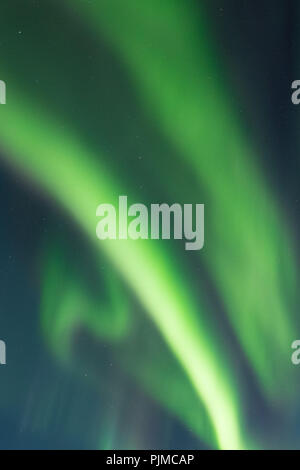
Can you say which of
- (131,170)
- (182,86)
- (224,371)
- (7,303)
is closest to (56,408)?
(7,303)

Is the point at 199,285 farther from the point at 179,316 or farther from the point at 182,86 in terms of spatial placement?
the point at 182,86

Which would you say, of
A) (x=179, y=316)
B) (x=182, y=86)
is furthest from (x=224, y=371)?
(x=182, y=86)

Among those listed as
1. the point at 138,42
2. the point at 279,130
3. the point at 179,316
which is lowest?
the point at 179,316

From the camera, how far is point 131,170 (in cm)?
106

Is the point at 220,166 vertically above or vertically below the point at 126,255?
above

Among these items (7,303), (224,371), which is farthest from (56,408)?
(224,371)

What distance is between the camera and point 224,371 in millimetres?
1082

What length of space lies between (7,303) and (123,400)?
28cm

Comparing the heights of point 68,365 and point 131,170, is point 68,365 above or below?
below

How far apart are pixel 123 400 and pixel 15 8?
29.0 inches
